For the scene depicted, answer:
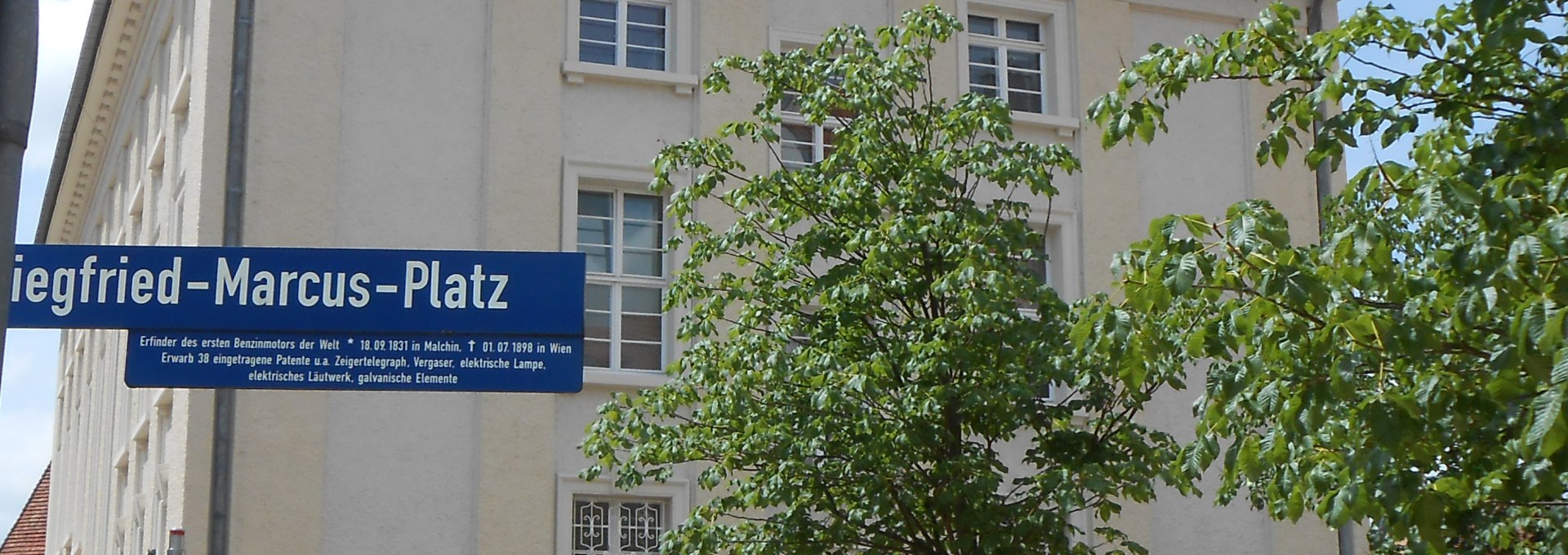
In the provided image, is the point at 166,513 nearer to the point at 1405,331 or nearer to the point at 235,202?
the point at 235,202

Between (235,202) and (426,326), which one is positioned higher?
(235,202)

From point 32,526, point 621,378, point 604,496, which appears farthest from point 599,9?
point 32,526

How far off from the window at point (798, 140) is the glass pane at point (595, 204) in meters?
1.82

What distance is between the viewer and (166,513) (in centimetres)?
1841

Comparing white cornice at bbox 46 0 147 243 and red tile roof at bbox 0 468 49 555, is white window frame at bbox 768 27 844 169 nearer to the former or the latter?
white cornice at bbox 46 0 147 243

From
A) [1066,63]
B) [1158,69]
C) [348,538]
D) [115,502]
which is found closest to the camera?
[1158,69]

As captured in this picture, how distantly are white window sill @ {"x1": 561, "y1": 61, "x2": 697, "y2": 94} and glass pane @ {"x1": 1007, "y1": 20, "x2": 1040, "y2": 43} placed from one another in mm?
3885

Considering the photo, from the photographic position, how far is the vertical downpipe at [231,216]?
56.2 feet

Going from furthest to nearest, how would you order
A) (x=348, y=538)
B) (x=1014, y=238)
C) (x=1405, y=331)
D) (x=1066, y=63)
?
(x=1066, y=63), (x=348, y=538), (x=1014, y=238), (x=1405, y=331)

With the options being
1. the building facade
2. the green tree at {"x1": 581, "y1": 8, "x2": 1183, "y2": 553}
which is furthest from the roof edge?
the green tree at {"x1": 581, "y1": 8, "x2": 1183, "y2": 553}

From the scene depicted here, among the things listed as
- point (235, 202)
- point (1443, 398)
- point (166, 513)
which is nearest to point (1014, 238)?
point (1443, 398)

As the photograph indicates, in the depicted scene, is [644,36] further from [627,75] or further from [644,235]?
[644,235]

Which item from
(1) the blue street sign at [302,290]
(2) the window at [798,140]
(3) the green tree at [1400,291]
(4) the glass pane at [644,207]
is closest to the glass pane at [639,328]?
(4) the glass pane at [644,207]

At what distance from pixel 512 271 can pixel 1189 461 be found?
10.6ft
